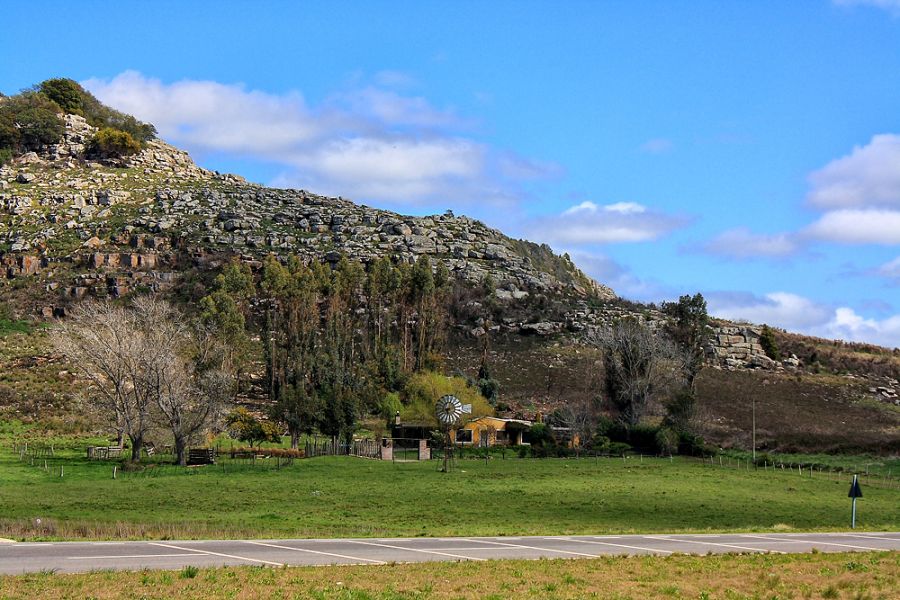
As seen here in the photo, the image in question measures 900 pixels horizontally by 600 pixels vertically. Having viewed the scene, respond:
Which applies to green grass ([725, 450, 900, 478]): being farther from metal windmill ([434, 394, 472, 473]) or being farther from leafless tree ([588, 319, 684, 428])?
metal windmill ([434, 394, 472, 473])

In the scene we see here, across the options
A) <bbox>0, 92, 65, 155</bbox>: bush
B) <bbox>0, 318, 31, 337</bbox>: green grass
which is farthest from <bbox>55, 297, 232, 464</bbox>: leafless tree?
<bbox>0, 92, 65, 155</bbox>: bush

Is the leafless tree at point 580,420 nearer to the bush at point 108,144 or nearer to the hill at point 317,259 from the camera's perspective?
the hill at point 317,259

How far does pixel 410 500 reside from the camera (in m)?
56.8

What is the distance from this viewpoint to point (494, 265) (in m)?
171

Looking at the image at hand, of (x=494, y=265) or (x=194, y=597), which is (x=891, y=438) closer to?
(x=494, y=265)

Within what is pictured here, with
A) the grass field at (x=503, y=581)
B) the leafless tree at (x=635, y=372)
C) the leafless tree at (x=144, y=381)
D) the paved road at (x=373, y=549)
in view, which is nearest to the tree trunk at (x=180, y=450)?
the leafless tree at (x=144, y=381)

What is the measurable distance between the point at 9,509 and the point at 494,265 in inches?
5009

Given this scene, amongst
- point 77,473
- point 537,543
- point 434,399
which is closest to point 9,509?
point 77,473

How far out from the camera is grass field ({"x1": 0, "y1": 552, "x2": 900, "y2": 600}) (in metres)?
23.8

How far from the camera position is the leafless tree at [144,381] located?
248 ft

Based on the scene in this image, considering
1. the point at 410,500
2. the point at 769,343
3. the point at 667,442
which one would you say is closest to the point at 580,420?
the point at 667,442

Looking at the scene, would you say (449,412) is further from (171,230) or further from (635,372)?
(171,230)

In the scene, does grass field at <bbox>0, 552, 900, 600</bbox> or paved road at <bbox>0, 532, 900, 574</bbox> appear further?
paved road at <bbox>0, 532, 900, 574</bbox>

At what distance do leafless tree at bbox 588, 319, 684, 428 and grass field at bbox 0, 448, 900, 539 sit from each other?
25.5 meters
